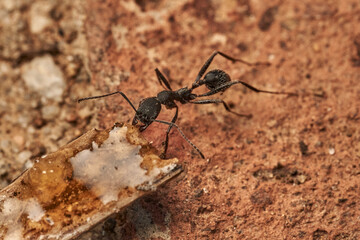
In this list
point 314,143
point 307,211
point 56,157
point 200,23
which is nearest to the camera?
point 56,157

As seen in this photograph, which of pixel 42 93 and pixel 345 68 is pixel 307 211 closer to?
pixel 345 68

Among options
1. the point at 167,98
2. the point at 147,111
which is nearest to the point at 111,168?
the point at 147,111

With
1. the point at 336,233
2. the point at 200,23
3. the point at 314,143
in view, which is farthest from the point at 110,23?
the point at 336,233

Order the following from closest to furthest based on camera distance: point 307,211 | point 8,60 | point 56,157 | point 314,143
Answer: point 56,157 → point 307,211 → point 314,143 → point 8,60

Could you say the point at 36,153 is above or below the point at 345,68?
above

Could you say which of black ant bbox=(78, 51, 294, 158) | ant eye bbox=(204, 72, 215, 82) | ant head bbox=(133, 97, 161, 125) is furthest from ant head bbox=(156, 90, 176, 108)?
ant eye bbox=(204, 72, 215, 82)

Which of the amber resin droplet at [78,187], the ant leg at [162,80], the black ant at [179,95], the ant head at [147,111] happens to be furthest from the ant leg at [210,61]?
the amber resin droplet at [78,187]

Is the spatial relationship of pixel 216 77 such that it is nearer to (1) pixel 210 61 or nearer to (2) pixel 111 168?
(1) pixel 210 61
